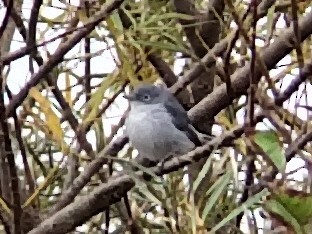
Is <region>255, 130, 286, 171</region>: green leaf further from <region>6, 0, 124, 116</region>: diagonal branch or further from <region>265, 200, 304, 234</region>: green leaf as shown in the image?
<region>6, 0, 124, 116</region>: diagonal branch

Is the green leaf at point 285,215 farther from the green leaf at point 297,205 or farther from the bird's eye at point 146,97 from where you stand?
the bird's eye at point 146,97

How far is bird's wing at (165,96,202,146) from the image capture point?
932 mm

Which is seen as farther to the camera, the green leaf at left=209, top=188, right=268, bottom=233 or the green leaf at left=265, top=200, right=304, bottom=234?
the green leaf at left=209, top=188, right=268, bottom=233

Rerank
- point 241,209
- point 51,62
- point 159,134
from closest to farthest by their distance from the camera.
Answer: point 241,209
point 51,62
point 159,134

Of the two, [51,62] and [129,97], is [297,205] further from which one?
[129,97]

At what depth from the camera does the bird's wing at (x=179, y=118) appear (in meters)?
0.93

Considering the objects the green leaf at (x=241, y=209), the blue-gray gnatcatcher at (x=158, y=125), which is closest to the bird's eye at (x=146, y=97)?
the blue-gray gnatcatcher at (x=158, y=125)

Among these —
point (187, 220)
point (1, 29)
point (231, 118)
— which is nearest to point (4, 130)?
point (1, 29)

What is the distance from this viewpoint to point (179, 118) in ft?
3.28

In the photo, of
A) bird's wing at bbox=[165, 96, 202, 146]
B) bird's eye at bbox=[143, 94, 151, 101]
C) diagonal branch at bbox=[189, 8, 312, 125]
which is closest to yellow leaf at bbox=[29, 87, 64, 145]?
diagonal branch at bbox=[189, 8, 312, 125]

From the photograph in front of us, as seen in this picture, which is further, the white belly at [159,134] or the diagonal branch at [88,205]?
the white belly at [159,134]

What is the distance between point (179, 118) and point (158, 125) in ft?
0.43

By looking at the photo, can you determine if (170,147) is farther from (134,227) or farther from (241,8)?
(134,227)

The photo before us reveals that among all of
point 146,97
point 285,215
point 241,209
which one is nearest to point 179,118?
point 146,97
